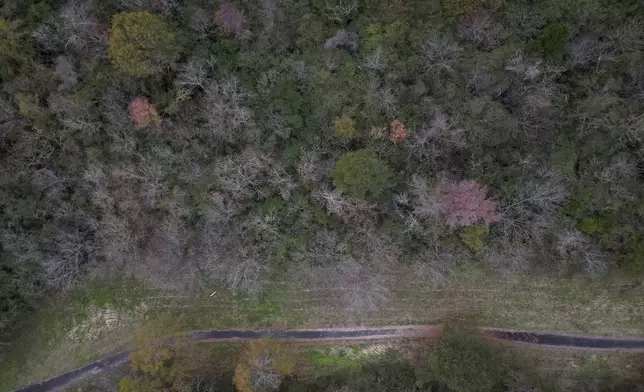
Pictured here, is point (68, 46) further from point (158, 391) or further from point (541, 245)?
point (541, 245)

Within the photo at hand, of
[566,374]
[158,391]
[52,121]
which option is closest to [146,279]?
[158,391]

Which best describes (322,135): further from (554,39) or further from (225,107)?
(554,39)

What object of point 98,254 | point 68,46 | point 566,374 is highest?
point 68,46

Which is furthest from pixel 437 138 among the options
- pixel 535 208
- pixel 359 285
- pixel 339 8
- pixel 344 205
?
pixel 359 285

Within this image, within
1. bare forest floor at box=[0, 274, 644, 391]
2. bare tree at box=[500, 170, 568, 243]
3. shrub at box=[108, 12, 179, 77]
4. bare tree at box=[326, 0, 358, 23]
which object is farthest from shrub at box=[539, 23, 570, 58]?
shrub at box=[108, 12, 179, 77]

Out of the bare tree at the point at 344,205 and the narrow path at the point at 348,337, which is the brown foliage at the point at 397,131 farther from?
the narrow path at the point at 348,337

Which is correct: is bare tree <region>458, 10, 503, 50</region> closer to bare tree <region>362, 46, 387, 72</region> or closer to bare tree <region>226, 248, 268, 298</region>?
bare tree <region>362, 46, 387, 72</region>

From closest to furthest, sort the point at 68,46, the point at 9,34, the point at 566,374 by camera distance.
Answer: the point at 9,34 < the point at 68,46 < the point at 566,374
